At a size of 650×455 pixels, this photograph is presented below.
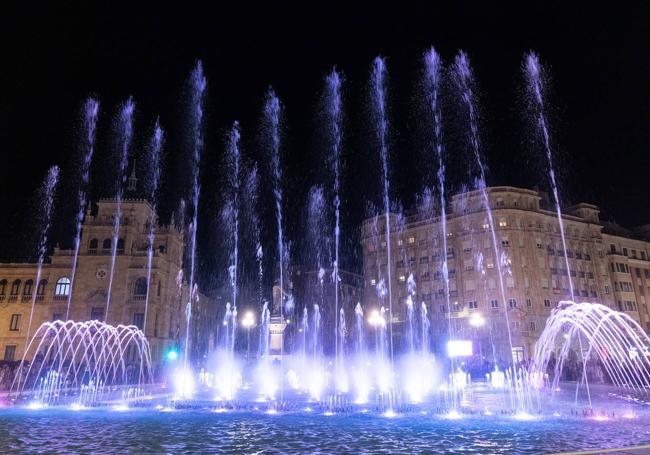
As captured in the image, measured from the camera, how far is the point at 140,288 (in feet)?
170

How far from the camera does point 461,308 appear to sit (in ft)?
209

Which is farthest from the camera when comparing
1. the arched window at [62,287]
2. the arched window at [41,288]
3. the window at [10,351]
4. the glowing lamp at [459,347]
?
the arched window at [41,288]

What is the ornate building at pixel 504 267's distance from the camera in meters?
60.3

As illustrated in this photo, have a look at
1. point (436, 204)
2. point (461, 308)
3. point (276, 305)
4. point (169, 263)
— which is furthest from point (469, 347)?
point (169, 263)

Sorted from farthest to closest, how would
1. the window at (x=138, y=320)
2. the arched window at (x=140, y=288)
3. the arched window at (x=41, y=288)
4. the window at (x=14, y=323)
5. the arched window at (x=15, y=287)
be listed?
the arched window at (x=15, y=287), the arched window at (x=41, y=288), the window at (x=14, y=323), the arched window at (x=140, y=288), the window at (x=138, y=320)

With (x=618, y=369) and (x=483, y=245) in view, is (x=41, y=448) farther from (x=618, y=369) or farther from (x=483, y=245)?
(x=483, y=245)

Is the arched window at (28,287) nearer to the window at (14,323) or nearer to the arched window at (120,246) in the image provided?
the window at (14,323)

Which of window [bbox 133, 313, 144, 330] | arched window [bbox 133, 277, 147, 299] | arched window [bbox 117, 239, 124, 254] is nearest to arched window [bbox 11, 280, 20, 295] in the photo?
arched window [bbox 117, 239, 124, 254]

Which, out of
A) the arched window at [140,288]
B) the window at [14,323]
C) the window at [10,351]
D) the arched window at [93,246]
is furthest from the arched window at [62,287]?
the arched window at [140,288]

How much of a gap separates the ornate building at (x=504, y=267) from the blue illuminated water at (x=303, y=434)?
1909 inches

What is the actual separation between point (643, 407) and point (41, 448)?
1820 cm

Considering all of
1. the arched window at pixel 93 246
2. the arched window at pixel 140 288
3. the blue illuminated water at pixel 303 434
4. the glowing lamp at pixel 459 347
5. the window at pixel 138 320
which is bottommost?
the blue illuminated water at pixel 303 434

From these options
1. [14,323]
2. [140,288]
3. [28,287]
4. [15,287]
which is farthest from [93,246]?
[14,323]

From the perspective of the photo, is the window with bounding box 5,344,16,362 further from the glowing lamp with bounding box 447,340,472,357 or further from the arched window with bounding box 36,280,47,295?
the glowing lamp with bounding box 447,340,472,357
